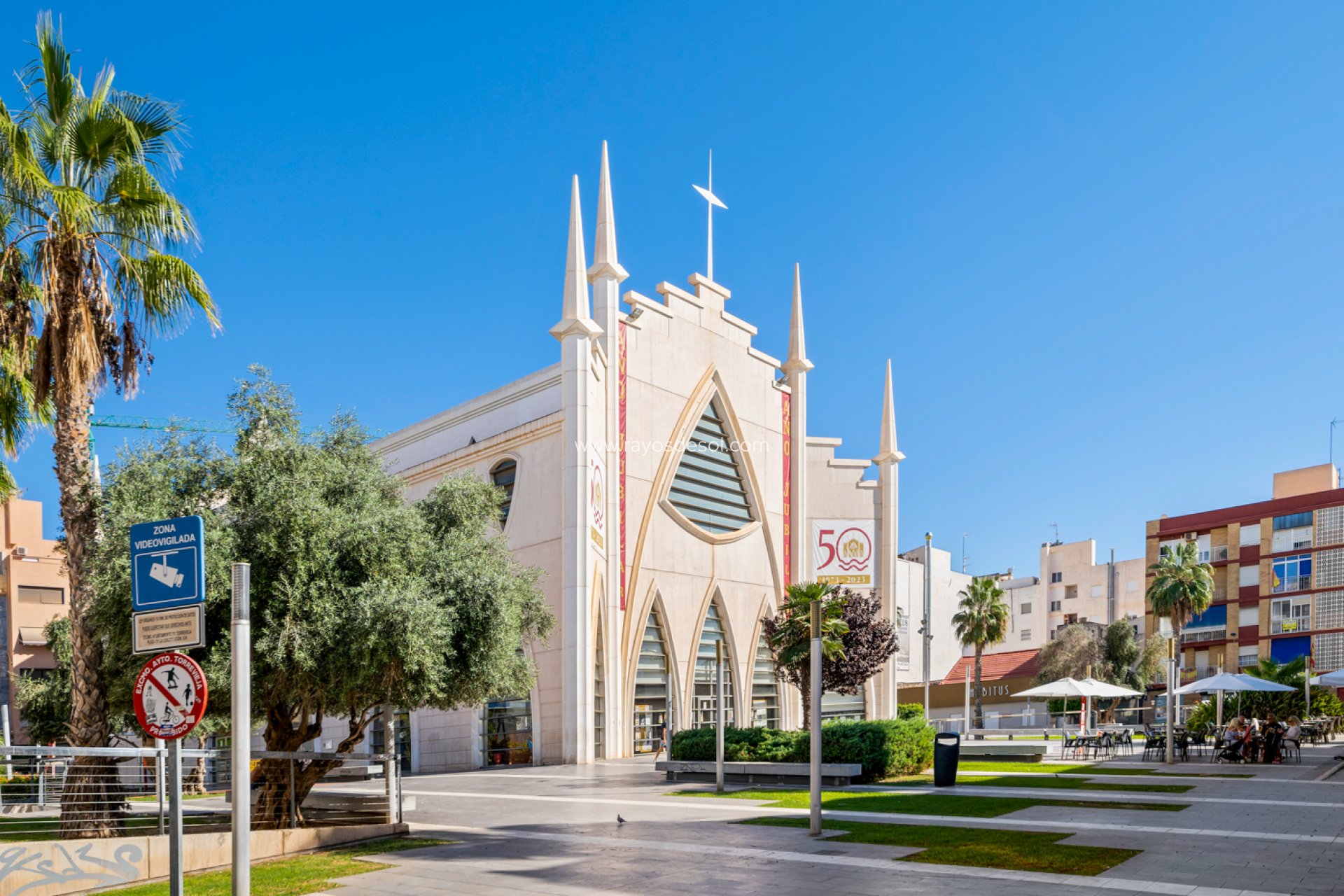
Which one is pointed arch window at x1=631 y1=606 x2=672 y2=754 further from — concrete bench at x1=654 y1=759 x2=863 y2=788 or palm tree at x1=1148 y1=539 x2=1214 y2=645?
palm tree at x1=1148 y1=539 x2=1214 y2=645

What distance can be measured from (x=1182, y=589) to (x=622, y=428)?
43.1m

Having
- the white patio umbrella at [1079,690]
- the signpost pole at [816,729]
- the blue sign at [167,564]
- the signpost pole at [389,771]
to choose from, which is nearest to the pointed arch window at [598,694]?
the white patio umbrella at [1079,690]

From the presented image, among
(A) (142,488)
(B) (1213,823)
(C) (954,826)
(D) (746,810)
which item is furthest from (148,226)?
(B) (1213,823)

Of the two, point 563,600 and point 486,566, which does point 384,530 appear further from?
point 563,600

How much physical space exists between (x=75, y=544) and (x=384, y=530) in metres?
3.94

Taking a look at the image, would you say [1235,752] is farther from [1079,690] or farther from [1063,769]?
[1079,690]

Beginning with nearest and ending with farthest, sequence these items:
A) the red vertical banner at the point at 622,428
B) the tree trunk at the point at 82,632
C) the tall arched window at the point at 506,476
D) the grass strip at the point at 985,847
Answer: the grass strip at the point at 985,847
the tree trunk at the point at 82,632
the tall arched window at the point at 506,476
the red vertical banner at the point at 622,428

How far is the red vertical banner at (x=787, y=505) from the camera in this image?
156 feet

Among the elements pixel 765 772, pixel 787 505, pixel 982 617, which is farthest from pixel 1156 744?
pixel 982 617

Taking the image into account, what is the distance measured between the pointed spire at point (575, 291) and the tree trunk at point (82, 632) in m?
20.9

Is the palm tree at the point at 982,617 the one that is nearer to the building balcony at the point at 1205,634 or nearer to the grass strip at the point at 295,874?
the building balcony at the point at 1205,634

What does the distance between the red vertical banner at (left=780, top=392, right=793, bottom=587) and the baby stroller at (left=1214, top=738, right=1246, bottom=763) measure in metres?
20.7

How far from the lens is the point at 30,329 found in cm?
→ 1513

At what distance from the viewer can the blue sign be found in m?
8.21
